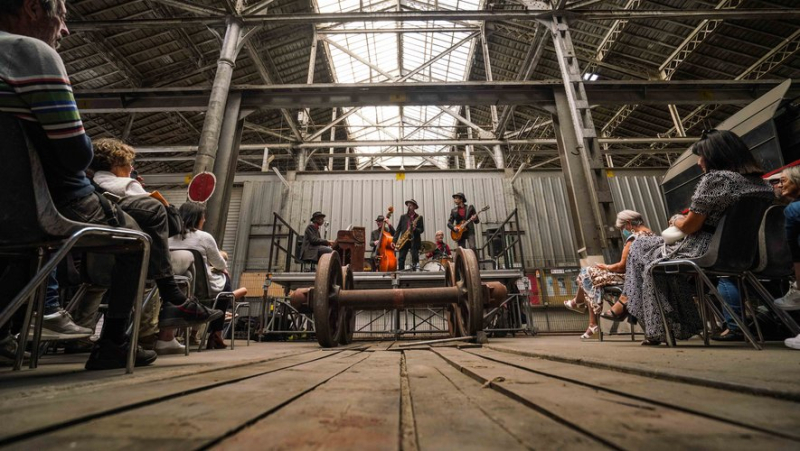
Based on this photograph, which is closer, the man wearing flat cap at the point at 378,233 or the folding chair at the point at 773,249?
the folding chair at the point at 773,249

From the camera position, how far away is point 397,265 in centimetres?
772

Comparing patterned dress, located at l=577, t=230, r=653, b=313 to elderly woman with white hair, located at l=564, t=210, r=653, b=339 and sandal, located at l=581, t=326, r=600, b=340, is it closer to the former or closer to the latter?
elderly woman with white hair, located at l=564, t=210, r=653, b=339

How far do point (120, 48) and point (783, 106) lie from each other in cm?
1512

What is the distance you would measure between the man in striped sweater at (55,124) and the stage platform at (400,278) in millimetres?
3730

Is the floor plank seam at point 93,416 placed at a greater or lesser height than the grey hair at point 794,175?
lesser

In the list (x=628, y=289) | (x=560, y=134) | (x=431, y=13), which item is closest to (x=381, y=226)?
(x=560, y=134)

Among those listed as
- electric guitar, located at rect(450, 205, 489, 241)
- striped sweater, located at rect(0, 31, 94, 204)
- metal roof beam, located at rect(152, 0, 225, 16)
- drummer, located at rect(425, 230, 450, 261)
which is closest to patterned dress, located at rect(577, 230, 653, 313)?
drummer, located at rect(425, 230, 450, 261)

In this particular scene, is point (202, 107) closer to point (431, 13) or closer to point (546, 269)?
point (431, 13)

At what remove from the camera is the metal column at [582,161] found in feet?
18.9

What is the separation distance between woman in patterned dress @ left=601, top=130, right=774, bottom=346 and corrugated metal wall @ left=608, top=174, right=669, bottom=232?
326 inches

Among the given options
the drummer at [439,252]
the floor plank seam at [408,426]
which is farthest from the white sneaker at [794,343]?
the drummer at [439,252]

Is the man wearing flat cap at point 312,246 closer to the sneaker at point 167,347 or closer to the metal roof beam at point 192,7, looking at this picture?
the sneaker at point 167,347

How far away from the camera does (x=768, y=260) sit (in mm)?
2164

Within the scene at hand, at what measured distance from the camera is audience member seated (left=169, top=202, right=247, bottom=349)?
3.10 metres
